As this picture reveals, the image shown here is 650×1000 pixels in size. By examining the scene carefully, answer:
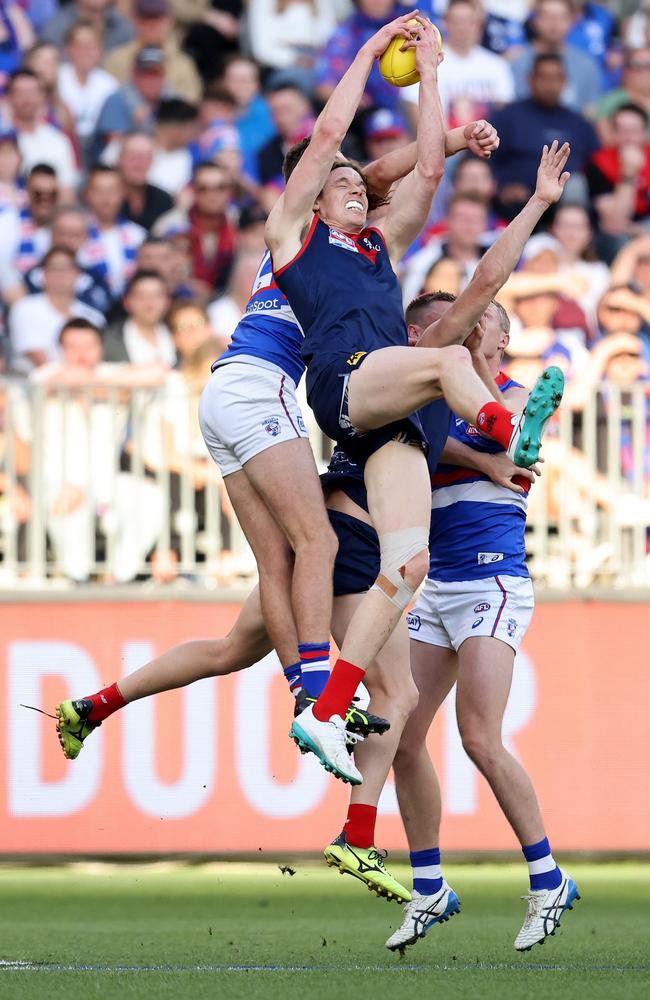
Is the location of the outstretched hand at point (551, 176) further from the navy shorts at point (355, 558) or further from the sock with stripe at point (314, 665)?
the sock with stripe at point (314, 665)

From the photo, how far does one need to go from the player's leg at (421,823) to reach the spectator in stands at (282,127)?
22.4ft

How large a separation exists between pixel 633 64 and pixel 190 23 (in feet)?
11.7

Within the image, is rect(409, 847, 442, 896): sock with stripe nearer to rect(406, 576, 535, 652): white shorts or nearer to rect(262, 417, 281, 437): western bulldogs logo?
rect(406, 576, 535, 652): white shorts

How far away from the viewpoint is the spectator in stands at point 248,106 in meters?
12.9

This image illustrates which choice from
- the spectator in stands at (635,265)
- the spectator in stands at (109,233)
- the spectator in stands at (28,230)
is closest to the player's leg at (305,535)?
the spectator in stands at (109,233)

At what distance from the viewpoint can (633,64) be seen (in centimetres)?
1348

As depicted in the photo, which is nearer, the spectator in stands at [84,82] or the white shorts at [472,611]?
the white shorts at [472,611]

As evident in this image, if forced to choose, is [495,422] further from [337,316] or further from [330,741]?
[330,741]

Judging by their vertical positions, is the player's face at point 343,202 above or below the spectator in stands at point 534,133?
below

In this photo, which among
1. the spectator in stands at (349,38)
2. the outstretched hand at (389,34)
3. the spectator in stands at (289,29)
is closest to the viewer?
the outstretched hand at (389,34)

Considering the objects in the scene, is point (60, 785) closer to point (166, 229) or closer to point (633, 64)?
point (166, 229)

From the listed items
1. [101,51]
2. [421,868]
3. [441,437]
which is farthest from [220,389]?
[101,51]

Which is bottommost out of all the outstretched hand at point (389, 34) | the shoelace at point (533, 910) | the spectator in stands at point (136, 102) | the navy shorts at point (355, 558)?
the shoelace at point (533, 910)

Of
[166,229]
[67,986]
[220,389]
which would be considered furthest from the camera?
[166,229]
